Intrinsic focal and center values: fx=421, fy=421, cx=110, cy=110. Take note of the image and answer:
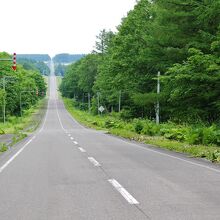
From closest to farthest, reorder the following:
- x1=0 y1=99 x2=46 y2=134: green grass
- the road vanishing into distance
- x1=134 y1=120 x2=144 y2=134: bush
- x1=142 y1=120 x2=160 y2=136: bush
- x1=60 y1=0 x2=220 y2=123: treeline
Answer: the road vanishing into distance < x1=60 y1=0 x2=220 y2=123: treeline < x1=142 y1=120 x2=160 y2=136: bush < x1=134 y1=120 x2=144 y2=134: bush < x1=0 y1=99 x2=46 y2=134: green grass

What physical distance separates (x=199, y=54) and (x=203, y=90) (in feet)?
8.12

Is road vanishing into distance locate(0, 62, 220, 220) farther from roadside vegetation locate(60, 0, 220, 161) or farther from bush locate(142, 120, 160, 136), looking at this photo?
bush locate(142, 120, 160, 136)

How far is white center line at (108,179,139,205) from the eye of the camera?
24.8ft

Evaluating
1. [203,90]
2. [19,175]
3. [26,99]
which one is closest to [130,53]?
[203,90]

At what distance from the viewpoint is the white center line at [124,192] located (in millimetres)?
7565

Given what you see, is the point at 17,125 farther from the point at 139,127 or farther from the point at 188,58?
the point at 188,58

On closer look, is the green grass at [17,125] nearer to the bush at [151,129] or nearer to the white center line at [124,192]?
the bush at [151,129]

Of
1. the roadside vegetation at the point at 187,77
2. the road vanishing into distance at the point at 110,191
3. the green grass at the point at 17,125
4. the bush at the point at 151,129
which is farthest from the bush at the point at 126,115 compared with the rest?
the road vanishing into distance at the point at 110,191

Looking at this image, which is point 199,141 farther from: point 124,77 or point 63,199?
point 124,77

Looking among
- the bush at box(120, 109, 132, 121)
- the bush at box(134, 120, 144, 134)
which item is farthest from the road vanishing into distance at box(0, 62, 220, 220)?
the bush at box(120, 109, 132, 121)

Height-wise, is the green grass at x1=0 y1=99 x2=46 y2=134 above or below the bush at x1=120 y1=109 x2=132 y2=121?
below

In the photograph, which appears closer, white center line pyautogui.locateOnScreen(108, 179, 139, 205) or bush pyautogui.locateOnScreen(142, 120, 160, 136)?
white center line pyautogui.locateOnScreen(108, 179, 139, 205)

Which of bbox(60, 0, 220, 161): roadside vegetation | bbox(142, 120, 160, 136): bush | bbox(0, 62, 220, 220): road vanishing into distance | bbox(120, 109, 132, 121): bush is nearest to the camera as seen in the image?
bbox(0, 62, 220, 220): road vanishing into distance

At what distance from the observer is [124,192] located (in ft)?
27.8
